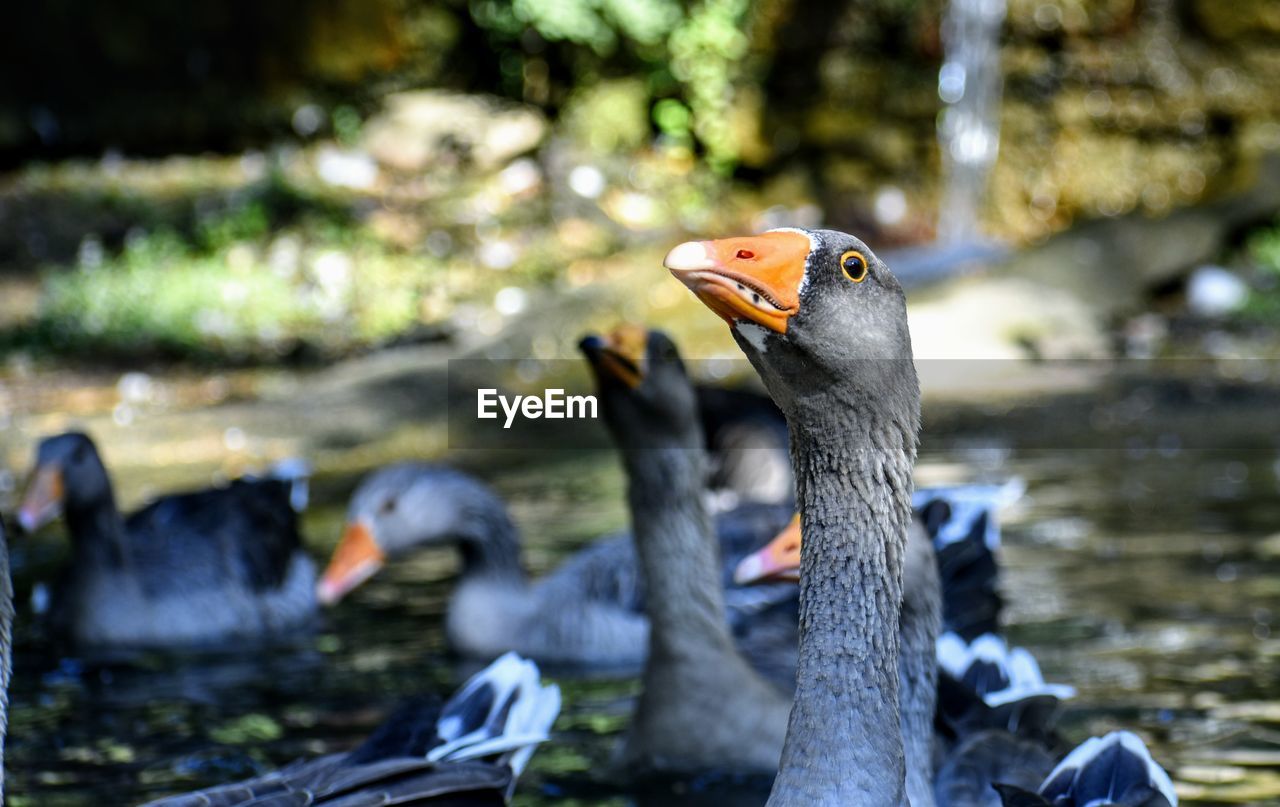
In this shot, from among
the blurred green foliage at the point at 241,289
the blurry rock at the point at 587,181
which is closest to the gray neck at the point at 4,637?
the blurred green foliage at the point at 241,289

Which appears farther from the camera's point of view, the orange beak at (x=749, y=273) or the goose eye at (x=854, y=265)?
the goose eye at (x=854, y=265)

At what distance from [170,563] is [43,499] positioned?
0.60m

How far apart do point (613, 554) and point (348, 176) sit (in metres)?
10.5

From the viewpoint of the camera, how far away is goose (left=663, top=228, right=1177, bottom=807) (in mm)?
2875

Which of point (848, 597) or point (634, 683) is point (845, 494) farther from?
point (634, 683)

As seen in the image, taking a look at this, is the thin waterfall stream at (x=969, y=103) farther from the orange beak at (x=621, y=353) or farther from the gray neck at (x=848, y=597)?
the gray neck at (x=848, y=597)

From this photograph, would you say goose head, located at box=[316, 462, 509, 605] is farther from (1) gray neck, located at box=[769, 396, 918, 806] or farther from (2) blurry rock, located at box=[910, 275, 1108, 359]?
(2) blurry rock, located at box=[910, 275, 1108, 359]

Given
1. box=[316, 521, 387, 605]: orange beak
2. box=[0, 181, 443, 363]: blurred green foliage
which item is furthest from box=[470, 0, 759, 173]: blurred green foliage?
box=[316, 521, 387, 605]: orange beak

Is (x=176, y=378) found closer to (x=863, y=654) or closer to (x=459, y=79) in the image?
(x=459, y=79)

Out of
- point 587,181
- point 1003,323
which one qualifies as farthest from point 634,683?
point 587,181

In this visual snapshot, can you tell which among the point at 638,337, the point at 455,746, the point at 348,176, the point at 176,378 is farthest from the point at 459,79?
the point at 455,746

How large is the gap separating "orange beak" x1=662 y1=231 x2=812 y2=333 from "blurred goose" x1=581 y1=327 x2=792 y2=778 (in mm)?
2151

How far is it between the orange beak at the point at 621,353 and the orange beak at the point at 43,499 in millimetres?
2721

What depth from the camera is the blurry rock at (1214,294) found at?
13062 millimetres
